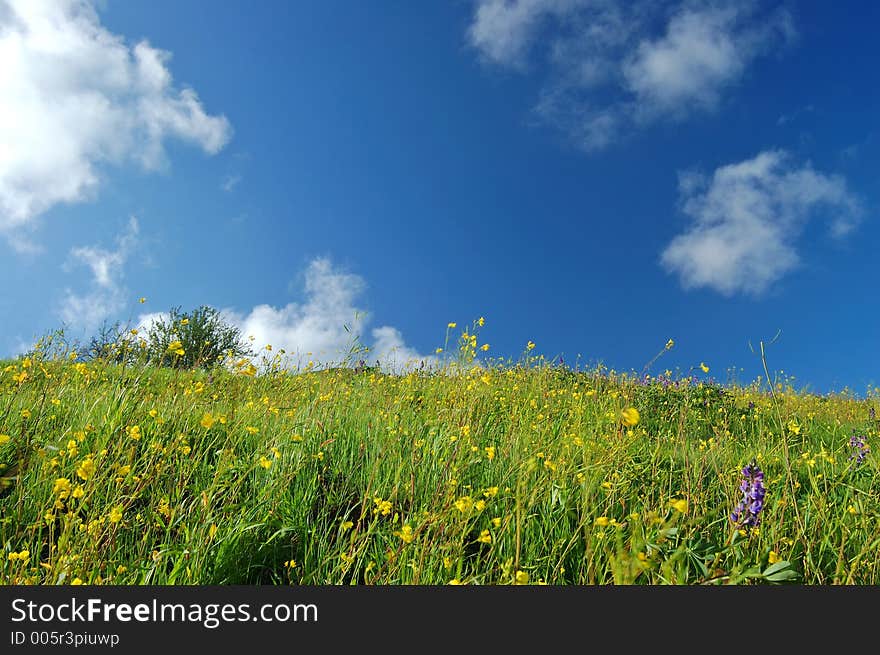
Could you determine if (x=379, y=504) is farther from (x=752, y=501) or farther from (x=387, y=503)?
(x=752, y=501)

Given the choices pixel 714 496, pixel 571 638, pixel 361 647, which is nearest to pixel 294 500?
pixel 361 647

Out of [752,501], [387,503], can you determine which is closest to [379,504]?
[387,503]

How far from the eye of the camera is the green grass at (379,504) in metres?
2.25

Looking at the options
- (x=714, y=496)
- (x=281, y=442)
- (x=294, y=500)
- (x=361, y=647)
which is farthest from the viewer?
(x=714, y=496)

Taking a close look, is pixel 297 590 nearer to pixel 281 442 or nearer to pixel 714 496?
pixel 281 442

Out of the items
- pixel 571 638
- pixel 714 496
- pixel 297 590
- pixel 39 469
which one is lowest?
pixel 571 638

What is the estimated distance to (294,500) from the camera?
2.94 m

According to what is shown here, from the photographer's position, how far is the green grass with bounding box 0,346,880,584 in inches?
88.7

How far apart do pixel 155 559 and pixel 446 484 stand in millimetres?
1531

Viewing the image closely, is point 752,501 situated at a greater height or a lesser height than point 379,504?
lesser

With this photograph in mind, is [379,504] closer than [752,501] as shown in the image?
No

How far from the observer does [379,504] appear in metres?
2.56

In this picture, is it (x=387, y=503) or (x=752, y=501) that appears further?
(x=387, y=503)

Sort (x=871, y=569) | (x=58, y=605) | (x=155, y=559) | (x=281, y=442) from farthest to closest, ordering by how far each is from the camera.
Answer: (x=281, y=442), (x=871, y=569), (x=155, y=559), (x=58, y=605)
